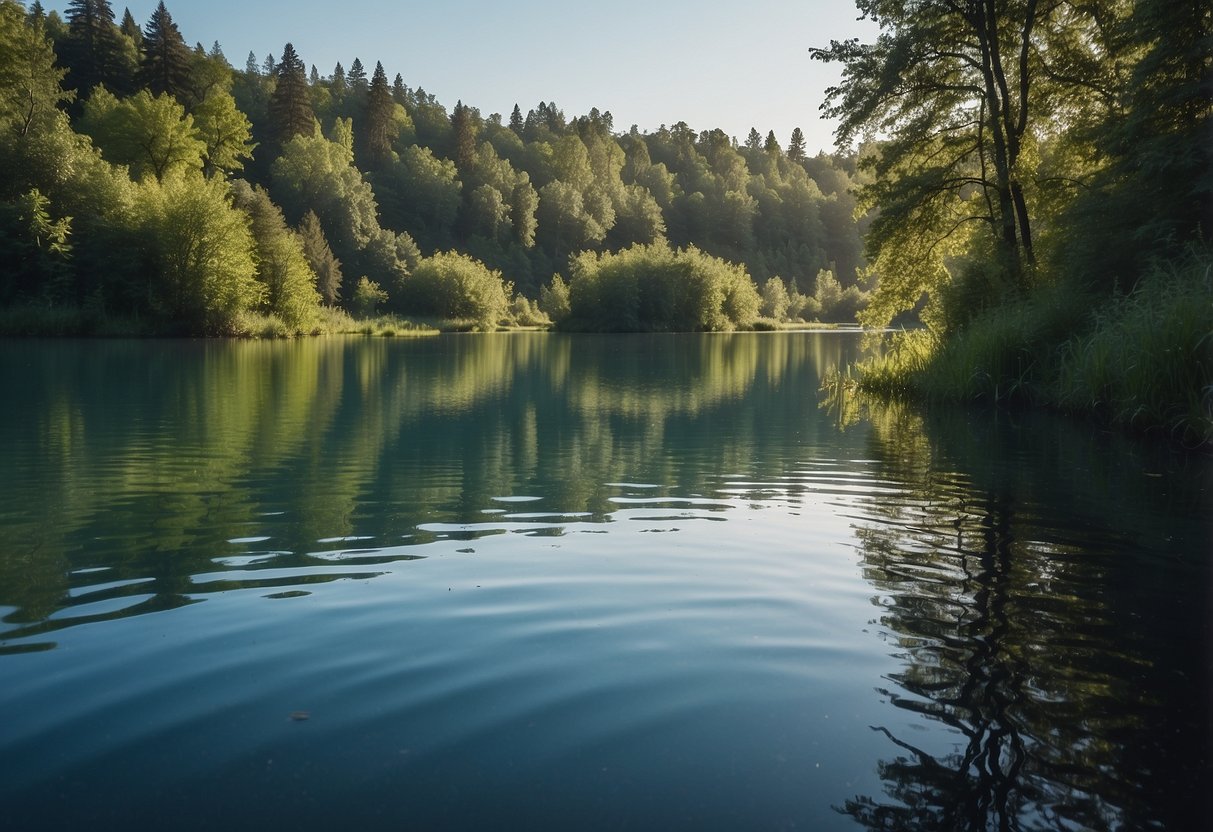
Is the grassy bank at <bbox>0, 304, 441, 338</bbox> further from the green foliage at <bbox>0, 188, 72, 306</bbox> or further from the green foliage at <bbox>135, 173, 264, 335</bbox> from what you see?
the green foliage at <bbox>0, 188, 72, 306</bbox>

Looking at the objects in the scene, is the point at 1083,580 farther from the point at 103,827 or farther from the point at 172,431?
the point at 172,431

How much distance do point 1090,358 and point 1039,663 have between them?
11947 mm

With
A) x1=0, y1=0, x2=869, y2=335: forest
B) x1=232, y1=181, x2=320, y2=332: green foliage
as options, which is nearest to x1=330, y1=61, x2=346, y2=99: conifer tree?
x1=0, y1=0, x2=869, y2=335: forest

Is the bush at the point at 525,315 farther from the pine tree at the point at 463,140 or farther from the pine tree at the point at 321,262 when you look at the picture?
the pine tree at the point at 463,140

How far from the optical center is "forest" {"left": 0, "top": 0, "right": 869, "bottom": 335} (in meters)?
49.4

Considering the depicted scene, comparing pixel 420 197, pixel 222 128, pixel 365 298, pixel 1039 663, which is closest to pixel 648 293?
pixel 365 298

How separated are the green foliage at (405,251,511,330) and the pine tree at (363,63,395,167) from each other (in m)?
44.7

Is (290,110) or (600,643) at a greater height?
(290,110)

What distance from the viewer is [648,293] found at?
79250 mm

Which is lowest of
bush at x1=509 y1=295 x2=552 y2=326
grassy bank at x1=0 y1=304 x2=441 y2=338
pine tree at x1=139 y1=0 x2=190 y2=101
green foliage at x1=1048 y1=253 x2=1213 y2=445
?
green foliage at x1=1048 y1=253 x2=1213 y2=445

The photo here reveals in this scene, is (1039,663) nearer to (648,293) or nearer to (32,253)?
(32,253)

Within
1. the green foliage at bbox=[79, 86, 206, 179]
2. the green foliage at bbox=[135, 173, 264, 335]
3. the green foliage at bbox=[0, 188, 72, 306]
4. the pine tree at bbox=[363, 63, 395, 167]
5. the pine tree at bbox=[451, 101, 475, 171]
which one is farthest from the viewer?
the pine tree at bbox=[451, 101, 475, 171]

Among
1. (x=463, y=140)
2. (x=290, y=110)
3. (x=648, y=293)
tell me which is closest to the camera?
(x=648, y=293)

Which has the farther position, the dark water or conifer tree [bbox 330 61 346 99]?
conifer tree [bbox 330 61 346 99]
